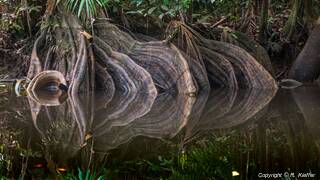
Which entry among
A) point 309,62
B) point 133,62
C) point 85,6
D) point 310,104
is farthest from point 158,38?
point 310,104

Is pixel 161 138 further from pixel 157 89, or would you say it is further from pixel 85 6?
pixel 85 6

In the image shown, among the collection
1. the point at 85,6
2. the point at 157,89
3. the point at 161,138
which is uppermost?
the point at 85,6

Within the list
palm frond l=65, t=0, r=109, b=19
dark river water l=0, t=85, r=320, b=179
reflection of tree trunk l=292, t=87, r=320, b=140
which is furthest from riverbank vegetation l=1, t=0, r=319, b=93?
dark river water l=0, t=85, r=320, b=179

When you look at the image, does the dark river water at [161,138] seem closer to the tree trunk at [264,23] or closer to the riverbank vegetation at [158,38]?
the riverbank vegetation at [158,38]

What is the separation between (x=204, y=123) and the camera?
6230 mm

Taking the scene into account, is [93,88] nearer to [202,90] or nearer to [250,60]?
[202,90]

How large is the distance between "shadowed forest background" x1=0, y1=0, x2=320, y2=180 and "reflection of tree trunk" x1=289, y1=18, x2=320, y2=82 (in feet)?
0.10

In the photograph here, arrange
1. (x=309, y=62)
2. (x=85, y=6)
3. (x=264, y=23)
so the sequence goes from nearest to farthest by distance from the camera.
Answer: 1. (x=85, y=6)
2. (x=309, y=62)
3. (x=264, y=23)

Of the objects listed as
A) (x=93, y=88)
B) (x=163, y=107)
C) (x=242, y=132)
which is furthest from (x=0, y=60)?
(x=242, y=132)

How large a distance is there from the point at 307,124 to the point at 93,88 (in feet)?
17.6

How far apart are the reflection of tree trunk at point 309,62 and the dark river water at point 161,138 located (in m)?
2.78

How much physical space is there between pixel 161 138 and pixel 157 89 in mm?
5010

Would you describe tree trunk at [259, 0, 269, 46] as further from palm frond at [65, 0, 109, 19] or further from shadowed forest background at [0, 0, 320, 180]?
palm frond at [65, 0, 109, 19]

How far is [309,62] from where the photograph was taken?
11352 mm
